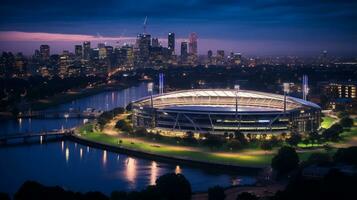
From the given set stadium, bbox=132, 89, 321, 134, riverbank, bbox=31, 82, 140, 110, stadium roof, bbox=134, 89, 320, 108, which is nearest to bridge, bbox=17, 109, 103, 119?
riverbank, bbox=31, 82, 140, 110

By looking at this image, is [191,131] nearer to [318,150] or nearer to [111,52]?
[318,150]

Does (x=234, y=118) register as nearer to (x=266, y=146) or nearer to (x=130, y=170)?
(x=266, y=146)

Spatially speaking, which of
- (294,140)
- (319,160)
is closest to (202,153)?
(294,140)

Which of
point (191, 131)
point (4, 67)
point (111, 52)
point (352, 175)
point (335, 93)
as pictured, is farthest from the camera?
point (111, 52)

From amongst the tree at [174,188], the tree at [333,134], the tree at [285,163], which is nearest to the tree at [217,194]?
the tree at [174,188]

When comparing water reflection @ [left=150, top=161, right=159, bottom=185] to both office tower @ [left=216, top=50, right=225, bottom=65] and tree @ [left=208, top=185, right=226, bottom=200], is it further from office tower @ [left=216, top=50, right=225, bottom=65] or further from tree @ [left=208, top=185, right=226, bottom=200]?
office tower @ [left=216, top=50, right=225, bottom=65]

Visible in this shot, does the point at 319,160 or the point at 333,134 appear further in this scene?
the point at 333,134

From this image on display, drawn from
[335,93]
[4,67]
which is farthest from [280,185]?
[4,67]
